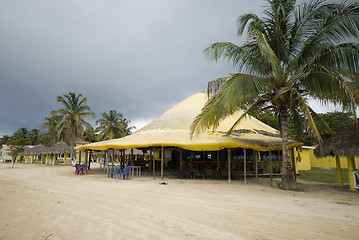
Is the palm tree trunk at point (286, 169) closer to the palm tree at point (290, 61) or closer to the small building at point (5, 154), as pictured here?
the palm tree at point (290, 61)

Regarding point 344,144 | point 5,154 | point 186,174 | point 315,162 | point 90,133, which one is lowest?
point 315,162

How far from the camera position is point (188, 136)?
14.1m

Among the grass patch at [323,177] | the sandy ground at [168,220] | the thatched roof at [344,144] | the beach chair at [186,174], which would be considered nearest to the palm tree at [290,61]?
the thatched roof at [344,144]

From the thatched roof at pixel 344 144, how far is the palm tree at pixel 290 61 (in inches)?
77.7

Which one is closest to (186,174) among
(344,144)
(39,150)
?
(344,144)

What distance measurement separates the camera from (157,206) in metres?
5.92

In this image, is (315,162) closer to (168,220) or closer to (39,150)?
(168,220)

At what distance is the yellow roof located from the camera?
39.6ft

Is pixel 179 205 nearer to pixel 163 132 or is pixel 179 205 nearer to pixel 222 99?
pixel 222 99

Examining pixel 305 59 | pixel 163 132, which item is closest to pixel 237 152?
pixel 163 132

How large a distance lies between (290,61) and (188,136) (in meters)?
7.22

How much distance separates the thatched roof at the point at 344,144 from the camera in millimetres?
9461

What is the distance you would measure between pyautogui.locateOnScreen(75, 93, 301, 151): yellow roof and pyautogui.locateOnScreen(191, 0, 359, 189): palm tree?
2.42 meters

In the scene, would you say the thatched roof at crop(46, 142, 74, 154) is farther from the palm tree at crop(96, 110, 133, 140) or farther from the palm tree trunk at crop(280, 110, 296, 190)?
the palm tree trunk at crop(280, 110, 296, 190)
